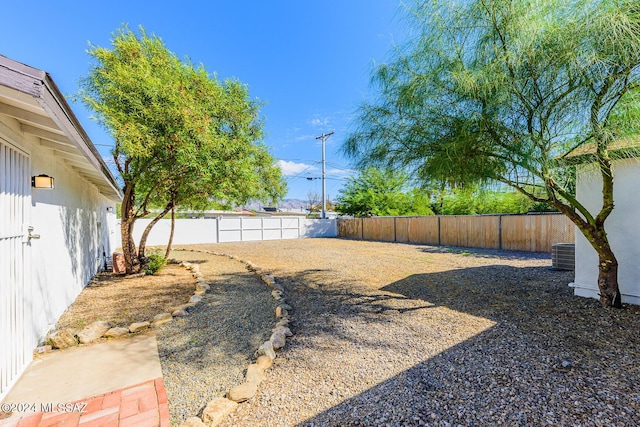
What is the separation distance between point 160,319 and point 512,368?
13.9 feet

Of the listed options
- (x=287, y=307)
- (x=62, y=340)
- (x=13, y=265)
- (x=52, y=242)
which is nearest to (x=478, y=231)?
(x=287, y=307)

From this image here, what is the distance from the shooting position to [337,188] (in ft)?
76.0

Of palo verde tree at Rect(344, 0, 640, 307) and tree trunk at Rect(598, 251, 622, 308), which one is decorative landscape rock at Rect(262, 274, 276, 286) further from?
tree trunk at Rect(598, 251, 622, 308)

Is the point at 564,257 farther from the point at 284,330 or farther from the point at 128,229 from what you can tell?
the point at 128,229

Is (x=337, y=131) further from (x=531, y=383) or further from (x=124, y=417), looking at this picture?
(x=124, y=417)

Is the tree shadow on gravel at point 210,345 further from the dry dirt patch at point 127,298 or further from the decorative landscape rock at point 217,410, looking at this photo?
the dry dirt patch at point 127,298

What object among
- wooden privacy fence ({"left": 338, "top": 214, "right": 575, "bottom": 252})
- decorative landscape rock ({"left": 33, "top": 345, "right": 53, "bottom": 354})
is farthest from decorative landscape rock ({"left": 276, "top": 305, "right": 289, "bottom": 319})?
wooden privacy fence ({"left": 338, "top": 214, "right": 575, "bottom": 252})

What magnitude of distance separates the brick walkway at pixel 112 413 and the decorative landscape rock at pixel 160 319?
61.9 inches

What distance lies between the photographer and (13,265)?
2.61m

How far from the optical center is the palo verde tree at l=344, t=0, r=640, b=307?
3066 millimetres

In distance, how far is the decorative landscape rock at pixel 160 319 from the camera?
3918 millimetres

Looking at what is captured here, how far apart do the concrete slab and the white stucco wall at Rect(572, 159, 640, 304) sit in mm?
5690

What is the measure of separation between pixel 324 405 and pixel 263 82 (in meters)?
14.0

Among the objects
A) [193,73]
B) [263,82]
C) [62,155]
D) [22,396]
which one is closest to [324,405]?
[22,396]
